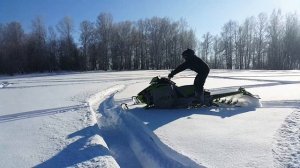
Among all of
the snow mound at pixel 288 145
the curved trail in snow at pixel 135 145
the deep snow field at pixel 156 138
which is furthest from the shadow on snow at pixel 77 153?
the snow mound at pixel 288 145

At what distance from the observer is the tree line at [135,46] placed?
2970 inches

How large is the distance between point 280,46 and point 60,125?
279 feet

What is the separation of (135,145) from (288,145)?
304 cm

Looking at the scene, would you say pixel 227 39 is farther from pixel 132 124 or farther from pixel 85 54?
pixel 132 124

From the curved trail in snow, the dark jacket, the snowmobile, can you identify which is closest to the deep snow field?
the curved trail in snow

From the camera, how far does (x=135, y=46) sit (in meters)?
86.4

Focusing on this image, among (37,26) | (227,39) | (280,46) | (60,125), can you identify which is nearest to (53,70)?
(37,26)

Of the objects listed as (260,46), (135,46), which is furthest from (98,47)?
(260,46)

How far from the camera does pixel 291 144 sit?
575cm

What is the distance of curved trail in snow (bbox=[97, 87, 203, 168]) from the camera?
5.62 metres

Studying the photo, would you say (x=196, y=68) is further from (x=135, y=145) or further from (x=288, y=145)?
(x=288, y=145)

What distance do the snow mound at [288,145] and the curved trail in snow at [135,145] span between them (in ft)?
4.34

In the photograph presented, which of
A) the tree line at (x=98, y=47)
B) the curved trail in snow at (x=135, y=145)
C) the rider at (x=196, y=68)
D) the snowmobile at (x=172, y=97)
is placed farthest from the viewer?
the tree line at (x=98, y=47)

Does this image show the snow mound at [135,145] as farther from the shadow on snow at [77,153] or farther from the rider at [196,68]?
the rider at [196,68]
